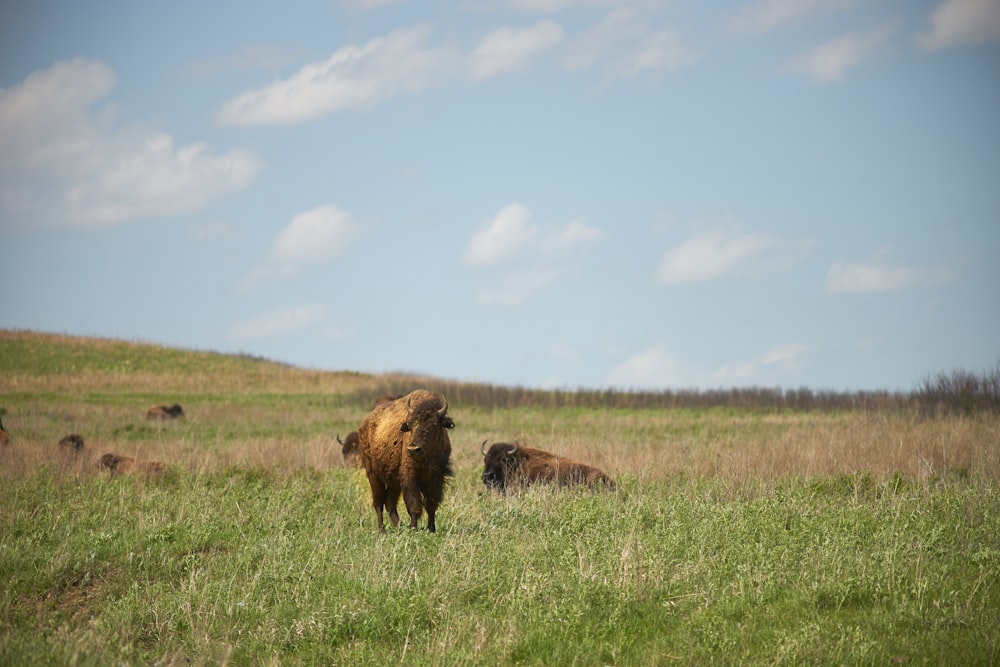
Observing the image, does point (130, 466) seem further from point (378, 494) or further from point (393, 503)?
point (393, 503)

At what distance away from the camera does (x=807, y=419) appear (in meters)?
32.4

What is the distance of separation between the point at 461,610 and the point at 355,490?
21.6 ft

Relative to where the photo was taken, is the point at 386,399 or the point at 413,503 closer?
the point at 413,503

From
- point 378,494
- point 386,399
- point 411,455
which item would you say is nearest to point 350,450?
point 386,399

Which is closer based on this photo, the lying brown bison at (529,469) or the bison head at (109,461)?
the lying brown bison at (529,469)

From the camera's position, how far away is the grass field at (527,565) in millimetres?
6762

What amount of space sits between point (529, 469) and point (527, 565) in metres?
5.80

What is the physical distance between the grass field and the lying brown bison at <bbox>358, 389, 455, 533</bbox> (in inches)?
17.1

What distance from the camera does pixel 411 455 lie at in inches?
391

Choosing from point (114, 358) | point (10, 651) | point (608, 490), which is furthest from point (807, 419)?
point (114, 358)

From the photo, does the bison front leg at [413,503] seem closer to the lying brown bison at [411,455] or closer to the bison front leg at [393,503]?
the lying brown bison at [411,455]

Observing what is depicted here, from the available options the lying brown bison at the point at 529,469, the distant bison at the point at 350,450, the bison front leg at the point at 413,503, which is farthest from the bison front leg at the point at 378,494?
the distant bison at the point at 350,450

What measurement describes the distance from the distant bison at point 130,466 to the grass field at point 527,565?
341 mm

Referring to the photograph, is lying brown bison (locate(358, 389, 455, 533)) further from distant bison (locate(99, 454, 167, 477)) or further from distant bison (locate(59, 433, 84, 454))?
distant bison (locate(59, 433, 84, 454))
